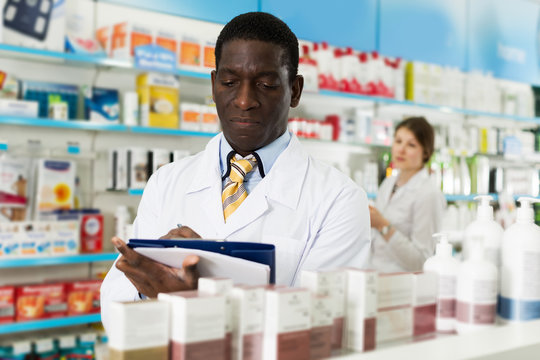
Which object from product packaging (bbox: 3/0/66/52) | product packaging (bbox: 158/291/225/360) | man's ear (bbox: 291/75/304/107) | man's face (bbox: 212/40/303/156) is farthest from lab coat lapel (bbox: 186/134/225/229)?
product packaging (bbox: 3/0/66/52)

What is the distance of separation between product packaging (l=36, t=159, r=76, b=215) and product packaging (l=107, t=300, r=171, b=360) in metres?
2.82

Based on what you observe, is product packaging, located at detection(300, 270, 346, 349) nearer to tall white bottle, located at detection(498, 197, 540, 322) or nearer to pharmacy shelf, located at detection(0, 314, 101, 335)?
tall white bottle, located at detection(498, 197, 540, 322)

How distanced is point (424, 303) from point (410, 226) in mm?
2369

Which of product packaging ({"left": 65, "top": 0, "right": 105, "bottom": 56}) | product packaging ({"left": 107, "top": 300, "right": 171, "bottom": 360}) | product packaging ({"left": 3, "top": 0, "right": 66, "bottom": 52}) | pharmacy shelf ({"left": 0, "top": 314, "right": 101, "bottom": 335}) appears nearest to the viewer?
product packaging ({"left": 107, "top": 300, "right": 171, "bottom": 360})

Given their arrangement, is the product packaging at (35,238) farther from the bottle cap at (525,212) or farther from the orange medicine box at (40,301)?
the bottle cap at (525,212)

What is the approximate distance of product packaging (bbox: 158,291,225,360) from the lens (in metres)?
0.85

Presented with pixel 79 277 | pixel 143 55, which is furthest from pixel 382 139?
pixel 79 277

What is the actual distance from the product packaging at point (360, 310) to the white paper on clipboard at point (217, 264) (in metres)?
0.18

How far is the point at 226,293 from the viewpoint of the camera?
0.92 metres

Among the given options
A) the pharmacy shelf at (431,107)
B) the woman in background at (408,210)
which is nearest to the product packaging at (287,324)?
the woman in background at (408,210)

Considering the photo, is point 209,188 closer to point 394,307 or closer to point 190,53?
point 394,307

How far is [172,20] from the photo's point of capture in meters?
4.20

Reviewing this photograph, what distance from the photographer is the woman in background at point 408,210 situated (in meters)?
3.30

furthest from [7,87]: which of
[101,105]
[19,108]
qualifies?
[101,105]
